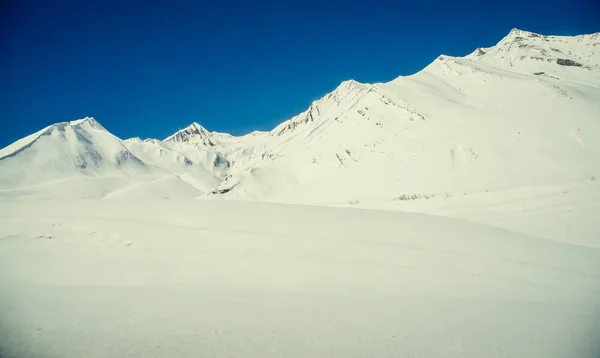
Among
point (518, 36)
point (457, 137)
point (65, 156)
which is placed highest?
point (518, 36)

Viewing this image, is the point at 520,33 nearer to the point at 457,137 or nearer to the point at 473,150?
the point at 457,137

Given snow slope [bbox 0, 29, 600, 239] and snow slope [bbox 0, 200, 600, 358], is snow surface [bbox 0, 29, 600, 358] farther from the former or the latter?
snow slope [bbox 0, 29, 600, 239]

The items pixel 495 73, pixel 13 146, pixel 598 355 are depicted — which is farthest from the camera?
pixel 13 146

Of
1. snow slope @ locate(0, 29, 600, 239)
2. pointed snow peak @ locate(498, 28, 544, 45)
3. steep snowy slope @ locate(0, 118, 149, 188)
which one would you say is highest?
pointed snow peak @ locate(498, 28, 544, 45)

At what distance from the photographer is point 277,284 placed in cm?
824

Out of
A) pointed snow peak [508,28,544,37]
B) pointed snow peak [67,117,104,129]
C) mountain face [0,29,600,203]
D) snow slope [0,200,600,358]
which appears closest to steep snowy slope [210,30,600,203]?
mountain face [0,29,600,203]

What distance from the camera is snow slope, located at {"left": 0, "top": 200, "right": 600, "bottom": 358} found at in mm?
5645

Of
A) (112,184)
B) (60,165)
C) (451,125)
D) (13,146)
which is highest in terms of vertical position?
(13,146)

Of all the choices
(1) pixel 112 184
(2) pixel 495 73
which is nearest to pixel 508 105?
(2) pixel 495 73

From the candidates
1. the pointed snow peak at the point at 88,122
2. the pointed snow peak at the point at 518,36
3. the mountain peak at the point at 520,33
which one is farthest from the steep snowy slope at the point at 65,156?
the mountain peak at the point at 520,33

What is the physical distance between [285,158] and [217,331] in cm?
5411

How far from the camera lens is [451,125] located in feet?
149

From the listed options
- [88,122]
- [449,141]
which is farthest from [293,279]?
[88,122]

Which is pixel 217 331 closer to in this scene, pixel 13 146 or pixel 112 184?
pixel 112 184
